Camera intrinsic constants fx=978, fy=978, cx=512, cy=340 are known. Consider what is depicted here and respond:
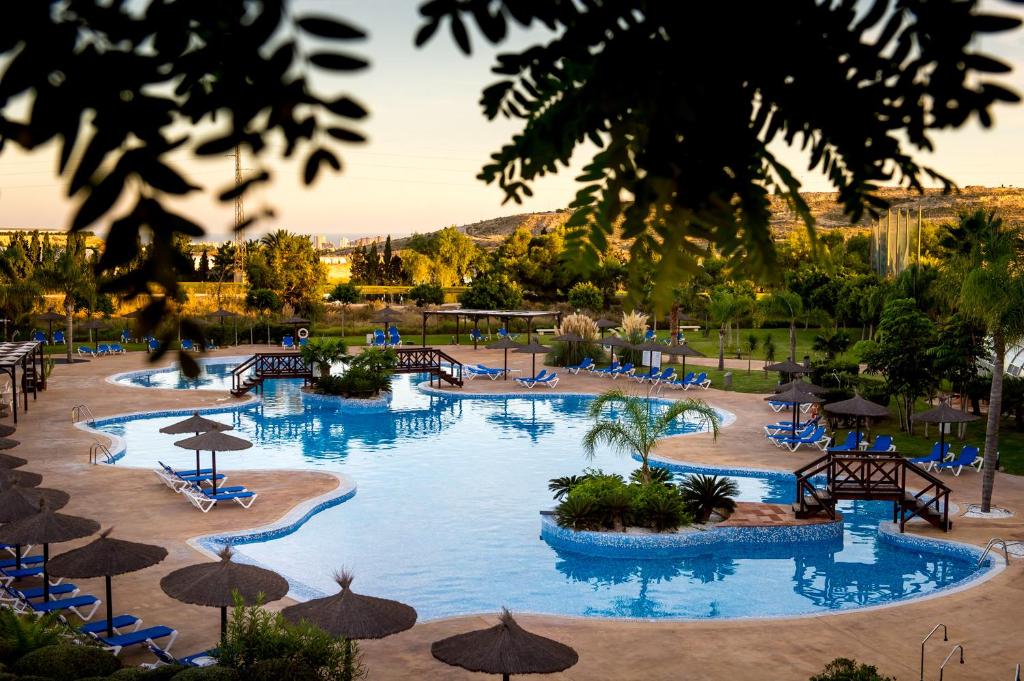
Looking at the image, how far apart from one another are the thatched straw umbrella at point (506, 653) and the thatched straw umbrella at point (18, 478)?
7.33m

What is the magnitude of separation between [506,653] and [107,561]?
4793 mm

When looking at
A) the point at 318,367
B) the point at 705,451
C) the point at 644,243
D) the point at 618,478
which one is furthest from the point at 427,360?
the point at 644,243

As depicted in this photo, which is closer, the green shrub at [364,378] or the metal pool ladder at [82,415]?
the metal pool ladder at [82,415]

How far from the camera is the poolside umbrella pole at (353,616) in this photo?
31.4 feet

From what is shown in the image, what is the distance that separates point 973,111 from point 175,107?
1279 millimetres

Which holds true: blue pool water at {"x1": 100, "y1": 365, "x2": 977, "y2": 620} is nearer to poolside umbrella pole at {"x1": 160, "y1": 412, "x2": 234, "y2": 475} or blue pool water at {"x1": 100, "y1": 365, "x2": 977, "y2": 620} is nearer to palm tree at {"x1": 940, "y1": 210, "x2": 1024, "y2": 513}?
poolside umbrella pole at {"x1": 160, "y1": 412, "x2": 234, "y2": 475}

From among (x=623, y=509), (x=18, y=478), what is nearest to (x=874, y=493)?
(x=623, y=509)

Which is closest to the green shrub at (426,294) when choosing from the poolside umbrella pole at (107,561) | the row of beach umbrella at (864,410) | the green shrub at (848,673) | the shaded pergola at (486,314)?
the shaded pergola at (486,314)

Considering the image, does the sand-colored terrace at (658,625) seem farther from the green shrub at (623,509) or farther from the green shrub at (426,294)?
the green shrub at (426,294)

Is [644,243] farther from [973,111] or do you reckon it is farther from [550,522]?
[550,522]

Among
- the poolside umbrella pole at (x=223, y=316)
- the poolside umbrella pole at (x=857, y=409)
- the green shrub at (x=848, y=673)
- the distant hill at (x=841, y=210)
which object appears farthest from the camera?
the poolside umbrella pole at (x=223, y=316)

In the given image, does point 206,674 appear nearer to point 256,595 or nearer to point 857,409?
point 256,595

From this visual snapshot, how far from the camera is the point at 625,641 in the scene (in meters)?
11.3

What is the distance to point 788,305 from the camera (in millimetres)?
35250
